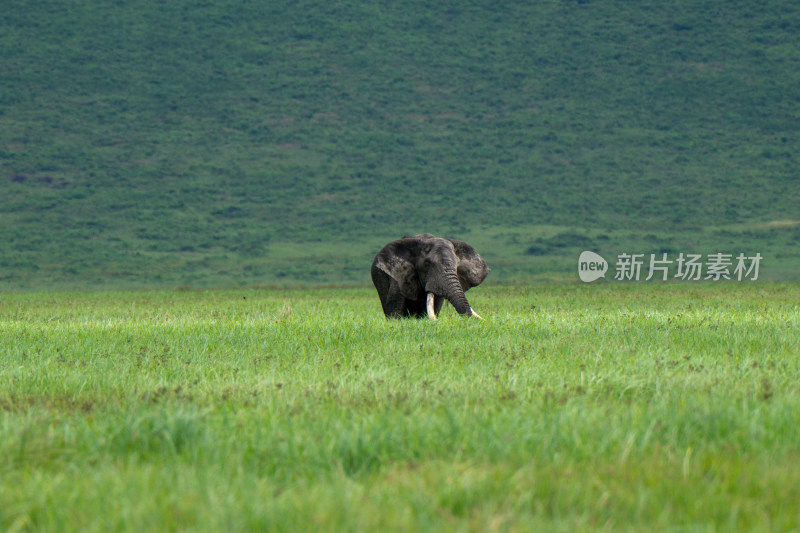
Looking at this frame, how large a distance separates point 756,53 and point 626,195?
156 feet

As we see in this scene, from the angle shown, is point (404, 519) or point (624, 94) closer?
point (404, 519)

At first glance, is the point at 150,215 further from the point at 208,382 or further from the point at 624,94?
the point at 208,382

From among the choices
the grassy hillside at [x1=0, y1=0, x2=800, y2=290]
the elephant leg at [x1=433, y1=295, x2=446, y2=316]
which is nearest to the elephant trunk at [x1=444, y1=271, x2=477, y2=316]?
the elephant leg at [x1=433, y1=295, x2=446, y2=316]

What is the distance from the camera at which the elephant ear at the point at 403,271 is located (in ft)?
58.5

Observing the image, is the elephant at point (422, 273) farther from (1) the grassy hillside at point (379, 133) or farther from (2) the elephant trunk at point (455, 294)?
(1) the grassy hillside at point (379, 133)

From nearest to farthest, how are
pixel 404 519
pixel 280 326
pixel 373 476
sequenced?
pixel 404 519 → pixel 373 476 → pixel 280 326

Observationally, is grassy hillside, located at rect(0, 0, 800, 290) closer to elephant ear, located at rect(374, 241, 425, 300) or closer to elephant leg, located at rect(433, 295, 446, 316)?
elephant leg, located at rect(433, 295, 446, 316)

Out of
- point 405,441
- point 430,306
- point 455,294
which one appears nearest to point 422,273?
point 430,306

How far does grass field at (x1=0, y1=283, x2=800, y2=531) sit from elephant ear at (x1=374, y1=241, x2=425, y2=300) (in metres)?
6.91

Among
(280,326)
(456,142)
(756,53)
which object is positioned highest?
(756,53)

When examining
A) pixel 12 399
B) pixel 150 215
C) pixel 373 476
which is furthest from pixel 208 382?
pixel 150 215

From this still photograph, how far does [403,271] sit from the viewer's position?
704 inches

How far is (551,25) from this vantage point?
15825 cm

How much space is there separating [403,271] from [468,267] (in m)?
1.32
